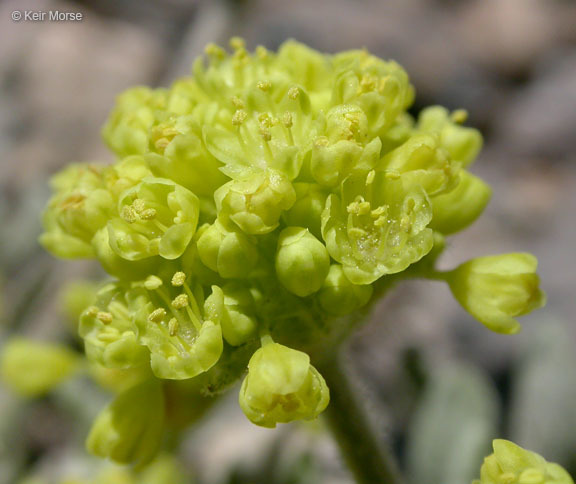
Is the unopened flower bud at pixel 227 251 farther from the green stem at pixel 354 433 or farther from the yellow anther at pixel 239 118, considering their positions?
the green stem at pixel 354 433

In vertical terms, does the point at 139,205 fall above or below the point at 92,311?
above

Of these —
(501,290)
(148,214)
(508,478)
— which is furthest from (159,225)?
(508,478)

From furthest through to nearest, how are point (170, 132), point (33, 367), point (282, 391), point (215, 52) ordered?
point (33, 367)
point (215, 52)
point (170, 132)
point (282, 391)

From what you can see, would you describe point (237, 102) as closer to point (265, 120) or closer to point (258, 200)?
point (265, 120)

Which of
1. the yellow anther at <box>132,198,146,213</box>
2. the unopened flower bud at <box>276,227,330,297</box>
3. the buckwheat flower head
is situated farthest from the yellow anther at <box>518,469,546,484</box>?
the yellow anther at <box>132,198,146,213</box>

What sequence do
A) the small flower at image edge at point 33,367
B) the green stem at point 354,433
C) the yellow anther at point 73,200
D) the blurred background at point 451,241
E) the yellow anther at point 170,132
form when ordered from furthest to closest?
the blurred background at point 451,241 < the small flower at image edge at point 33,367 < the green stem at point 354,433 < the yellow anther at point 73,200 < the yellow anther at point 170,132

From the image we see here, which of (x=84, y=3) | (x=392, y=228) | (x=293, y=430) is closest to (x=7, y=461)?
(x=293, y=430)

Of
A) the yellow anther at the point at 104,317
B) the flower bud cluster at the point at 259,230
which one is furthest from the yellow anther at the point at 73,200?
the yellow anther at the point at 104,317
